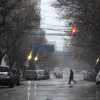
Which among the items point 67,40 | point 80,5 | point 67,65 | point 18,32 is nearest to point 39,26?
point 18,32

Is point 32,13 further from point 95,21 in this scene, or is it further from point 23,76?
point 23,76

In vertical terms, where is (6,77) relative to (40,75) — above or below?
above

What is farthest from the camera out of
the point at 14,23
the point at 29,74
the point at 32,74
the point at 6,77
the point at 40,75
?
the point at 40,75

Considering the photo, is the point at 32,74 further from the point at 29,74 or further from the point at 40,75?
the point at 40,75

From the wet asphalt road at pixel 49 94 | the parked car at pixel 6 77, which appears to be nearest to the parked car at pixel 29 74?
the parked car at pixel 6 77

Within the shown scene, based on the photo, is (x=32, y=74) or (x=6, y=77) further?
(x=32, y=74)

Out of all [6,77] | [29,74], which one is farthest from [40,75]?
[6,77]

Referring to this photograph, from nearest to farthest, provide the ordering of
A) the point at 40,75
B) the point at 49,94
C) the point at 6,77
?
the point at 49,94
the point at 6,77
the point at 40,75

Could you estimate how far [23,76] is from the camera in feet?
216

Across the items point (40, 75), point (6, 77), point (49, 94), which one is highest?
point (6, 77)

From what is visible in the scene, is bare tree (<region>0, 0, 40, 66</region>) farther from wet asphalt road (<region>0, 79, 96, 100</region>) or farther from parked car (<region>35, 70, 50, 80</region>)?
wet asphalt road (<region>0, 79, 96, 100</region>)

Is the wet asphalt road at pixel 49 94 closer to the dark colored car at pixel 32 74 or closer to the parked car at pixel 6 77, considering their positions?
the parked car at pixel 6 77

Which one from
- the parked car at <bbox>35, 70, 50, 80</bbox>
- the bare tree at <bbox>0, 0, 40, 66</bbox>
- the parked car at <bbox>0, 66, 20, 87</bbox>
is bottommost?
the parked car at <bbox>35, 70, 50, 80</bbox>

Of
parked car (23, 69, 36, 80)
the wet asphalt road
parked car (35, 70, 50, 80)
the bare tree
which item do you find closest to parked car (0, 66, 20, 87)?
the wet asphalt road
